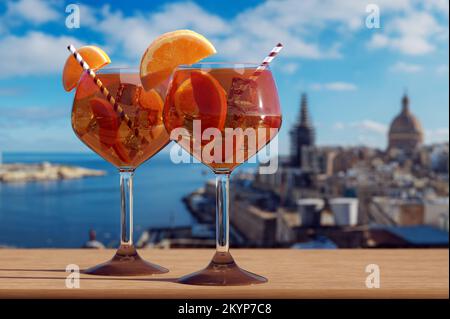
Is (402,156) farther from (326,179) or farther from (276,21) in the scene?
(276,21)

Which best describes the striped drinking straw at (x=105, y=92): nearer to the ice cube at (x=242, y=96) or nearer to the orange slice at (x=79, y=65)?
the orange slice at (x=79, y=65)

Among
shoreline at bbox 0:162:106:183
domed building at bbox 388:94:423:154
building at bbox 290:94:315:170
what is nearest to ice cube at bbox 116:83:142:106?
building at bbox 290:94:315:170

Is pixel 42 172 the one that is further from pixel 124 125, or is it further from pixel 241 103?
pixel 241 103

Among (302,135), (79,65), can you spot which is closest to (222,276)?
(79,65)

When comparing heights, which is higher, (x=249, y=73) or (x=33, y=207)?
(x=249, y=73)

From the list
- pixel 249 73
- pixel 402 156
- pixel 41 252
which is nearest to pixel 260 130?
pixel 249 73

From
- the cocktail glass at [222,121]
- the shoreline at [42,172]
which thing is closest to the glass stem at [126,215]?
the cocktail glass at [222,121]
